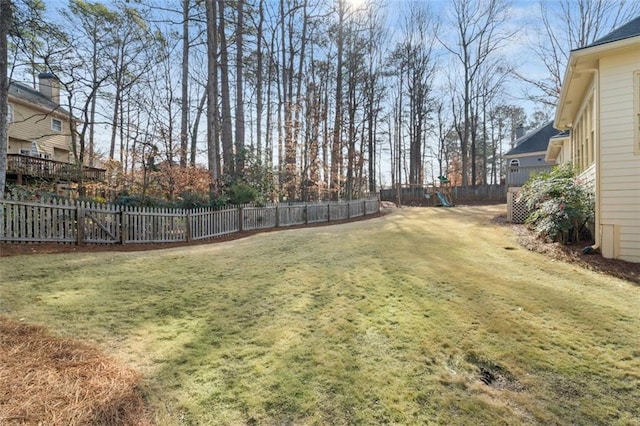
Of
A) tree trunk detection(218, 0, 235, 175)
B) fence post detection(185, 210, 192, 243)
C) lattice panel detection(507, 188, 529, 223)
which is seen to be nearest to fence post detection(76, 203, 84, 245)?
fence post detection(185, 210, 192, 243)

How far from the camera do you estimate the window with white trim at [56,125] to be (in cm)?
2213

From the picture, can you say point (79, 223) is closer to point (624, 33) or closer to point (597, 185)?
point (597, 185)

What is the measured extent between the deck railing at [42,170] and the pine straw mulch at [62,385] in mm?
16048

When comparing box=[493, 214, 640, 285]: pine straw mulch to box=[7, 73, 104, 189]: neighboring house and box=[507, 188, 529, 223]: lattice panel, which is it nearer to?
box=[507, 188, 529, 223]: lattice panel

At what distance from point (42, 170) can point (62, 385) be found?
1985 centimetres

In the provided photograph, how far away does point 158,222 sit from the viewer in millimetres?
9039

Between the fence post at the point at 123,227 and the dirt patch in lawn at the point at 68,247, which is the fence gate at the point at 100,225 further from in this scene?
the dirt patch in lawn at the point at 68,247

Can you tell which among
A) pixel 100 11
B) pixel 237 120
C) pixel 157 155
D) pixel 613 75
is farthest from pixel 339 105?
pixel 613 75

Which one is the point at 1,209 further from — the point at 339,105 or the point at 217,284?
the point at 339,105

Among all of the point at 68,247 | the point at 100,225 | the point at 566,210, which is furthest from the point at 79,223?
the point at 566,210

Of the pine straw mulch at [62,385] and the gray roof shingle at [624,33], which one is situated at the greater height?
the gray roof shingle at [624,33]

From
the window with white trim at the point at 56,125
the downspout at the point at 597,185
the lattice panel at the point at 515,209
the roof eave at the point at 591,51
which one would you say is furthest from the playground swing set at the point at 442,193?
the window with white trim at the point at 56,125

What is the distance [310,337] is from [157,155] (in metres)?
13.4

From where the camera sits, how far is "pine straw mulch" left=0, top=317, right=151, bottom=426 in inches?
78.0
